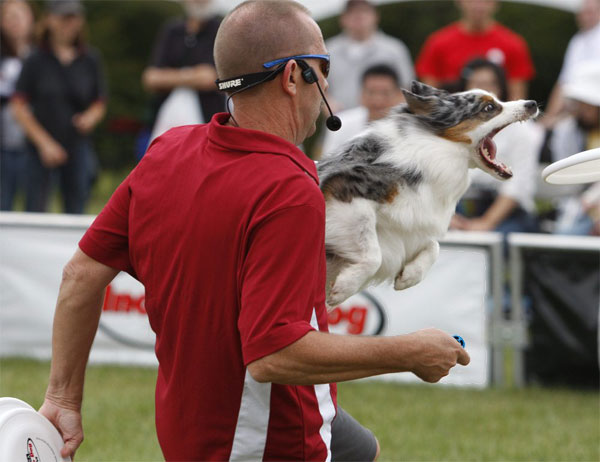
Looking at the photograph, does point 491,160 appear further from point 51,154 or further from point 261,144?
point 51,154

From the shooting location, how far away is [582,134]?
282 inches

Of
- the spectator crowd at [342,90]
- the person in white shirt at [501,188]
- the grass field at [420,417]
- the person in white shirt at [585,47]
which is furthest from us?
the person in white shirt at [585,47]

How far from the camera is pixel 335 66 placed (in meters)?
8.47

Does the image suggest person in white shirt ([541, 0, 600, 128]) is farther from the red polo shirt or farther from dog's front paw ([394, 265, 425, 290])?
the red polo shirt

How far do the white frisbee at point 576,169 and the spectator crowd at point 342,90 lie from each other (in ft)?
13.1

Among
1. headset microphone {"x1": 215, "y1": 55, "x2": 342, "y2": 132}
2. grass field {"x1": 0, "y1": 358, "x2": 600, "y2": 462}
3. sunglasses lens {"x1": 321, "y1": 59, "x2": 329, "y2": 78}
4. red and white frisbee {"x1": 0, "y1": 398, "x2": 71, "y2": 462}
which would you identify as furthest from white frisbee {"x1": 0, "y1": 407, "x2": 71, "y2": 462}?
grass field {"x1": 0, "y1": 358, "x2": 600, "y2": 462}

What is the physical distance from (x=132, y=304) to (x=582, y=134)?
11.8 feet

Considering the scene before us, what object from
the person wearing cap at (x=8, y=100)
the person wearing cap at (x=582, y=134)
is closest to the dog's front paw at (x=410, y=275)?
the person wearing cap at (x=582, y=134)

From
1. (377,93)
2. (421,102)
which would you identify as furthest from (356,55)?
(421,102)

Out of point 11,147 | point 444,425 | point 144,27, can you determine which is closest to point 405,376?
point 444,425

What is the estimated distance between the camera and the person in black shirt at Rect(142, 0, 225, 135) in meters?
7.63

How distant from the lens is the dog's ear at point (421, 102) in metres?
2.35

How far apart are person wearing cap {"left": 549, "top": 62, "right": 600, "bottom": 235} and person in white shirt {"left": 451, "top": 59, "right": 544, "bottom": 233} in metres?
0.32

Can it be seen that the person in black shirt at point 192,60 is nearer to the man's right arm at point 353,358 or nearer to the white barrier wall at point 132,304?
the white barrier wall at point 132,304
